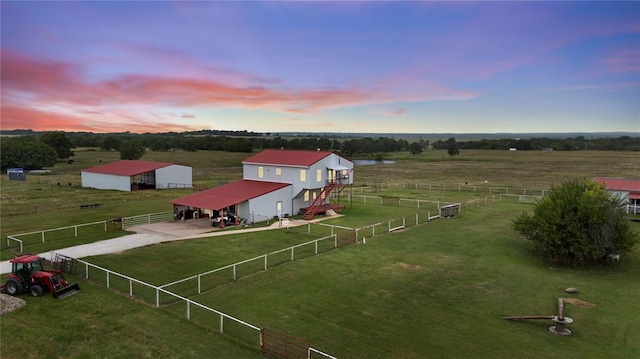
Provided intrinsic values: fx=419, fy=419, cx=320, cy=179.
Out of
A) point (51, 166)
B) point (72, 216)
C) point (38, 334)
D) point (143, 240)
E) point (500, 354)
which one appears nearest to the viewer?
point (500, 354)

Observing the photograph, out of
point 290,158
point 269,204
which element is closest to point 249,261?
point 269,204

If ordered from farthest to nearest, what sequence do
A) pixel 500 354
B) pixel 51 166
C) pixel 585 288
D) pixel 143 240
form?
pixel 51 166 → pixel 143 240 → pixel 585 288 → pixel 500 354

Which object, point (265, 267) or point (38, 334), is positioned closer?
point (38, 334)

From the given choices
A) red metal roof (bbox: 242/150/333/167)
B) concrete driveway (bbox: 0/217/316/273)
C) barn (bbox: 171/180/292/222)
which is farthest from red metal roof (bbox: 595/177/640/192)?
barn (bbox: 171/180/292/222)

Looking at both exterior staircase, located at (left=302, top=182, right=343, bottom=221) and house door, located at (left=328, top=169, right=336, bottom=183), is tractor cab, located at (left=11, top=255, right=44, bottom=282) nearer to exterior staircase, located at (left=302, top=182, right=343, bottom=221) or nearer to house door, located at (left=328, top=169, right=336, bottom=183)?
exterior staircase, located at (left=302, top=182, right=343, bottom=221)

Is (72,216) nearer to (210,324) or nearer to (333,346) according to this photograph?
(210,324)

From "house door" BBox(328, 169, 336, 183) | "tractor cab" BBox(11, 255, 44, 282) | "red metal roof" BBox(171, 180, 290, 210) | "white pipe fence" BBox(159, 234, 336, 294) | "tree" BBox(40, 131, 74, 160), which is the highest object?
"tree" BBox(40, 131, 74, 160)

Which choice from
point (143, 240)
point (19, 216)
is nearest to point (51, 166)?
point (19, 216)

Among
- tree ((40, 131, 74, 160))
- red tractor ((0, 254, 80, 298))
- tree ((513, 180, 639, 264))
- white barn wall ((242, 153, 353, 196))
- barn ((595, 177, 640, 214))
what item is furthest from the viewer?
tree ((40, 131, 74, 160))
